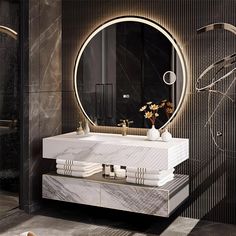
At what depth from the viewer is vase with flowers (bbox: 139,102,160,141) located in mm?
3697

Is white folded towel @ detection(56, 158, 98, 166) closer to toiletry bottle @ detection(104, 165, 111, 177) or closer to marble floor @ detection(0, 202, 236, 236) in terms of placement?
toiletry bottle @ detection(104, 165, 111, 177)

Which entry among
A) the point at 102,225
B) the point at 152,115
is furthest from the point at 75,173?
the point at 152,115

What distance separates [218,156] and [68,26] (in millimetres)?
2095

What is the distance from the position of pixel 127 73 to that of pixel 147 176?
1.12 meters

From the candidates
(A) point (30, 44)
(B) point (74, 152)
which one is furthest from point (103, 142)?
(A) point (30, 44)

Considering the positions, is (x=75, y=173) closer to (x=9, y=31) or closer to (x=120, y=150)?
(x=120, y=150)

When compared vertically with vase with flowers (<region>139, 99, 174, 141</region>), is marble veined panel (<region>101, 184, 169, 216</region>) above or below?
below

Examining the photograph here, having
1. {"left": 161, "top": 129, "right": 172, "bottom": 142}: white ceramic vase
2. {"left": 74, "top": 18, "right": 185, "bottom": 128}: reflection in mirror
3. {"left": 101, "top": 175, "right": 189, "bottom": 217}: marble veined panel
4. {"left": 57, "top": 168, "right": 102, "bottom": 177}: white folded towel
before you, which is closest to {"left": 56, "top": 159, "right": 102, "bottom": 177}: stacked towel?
{"left": 57, "top": 168, "right": 102, "bottom": 177}: white folded towel

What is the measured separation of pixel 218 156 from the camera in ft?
12.1

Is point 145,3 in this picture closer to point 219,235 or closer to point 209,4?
point 209,4

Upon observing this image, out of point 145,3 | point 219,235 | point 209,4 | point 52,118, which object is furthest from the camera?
point 52,118

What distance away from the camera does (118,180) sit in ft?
12.2

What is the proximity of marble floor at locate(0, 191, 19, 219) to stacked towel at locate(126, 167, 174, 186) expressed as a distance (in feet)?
3.90

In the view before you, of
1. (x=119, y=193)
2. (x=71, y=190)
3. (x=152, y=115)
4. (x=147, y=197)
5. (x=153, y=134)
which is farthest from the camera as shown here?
(x=152, y=115)
